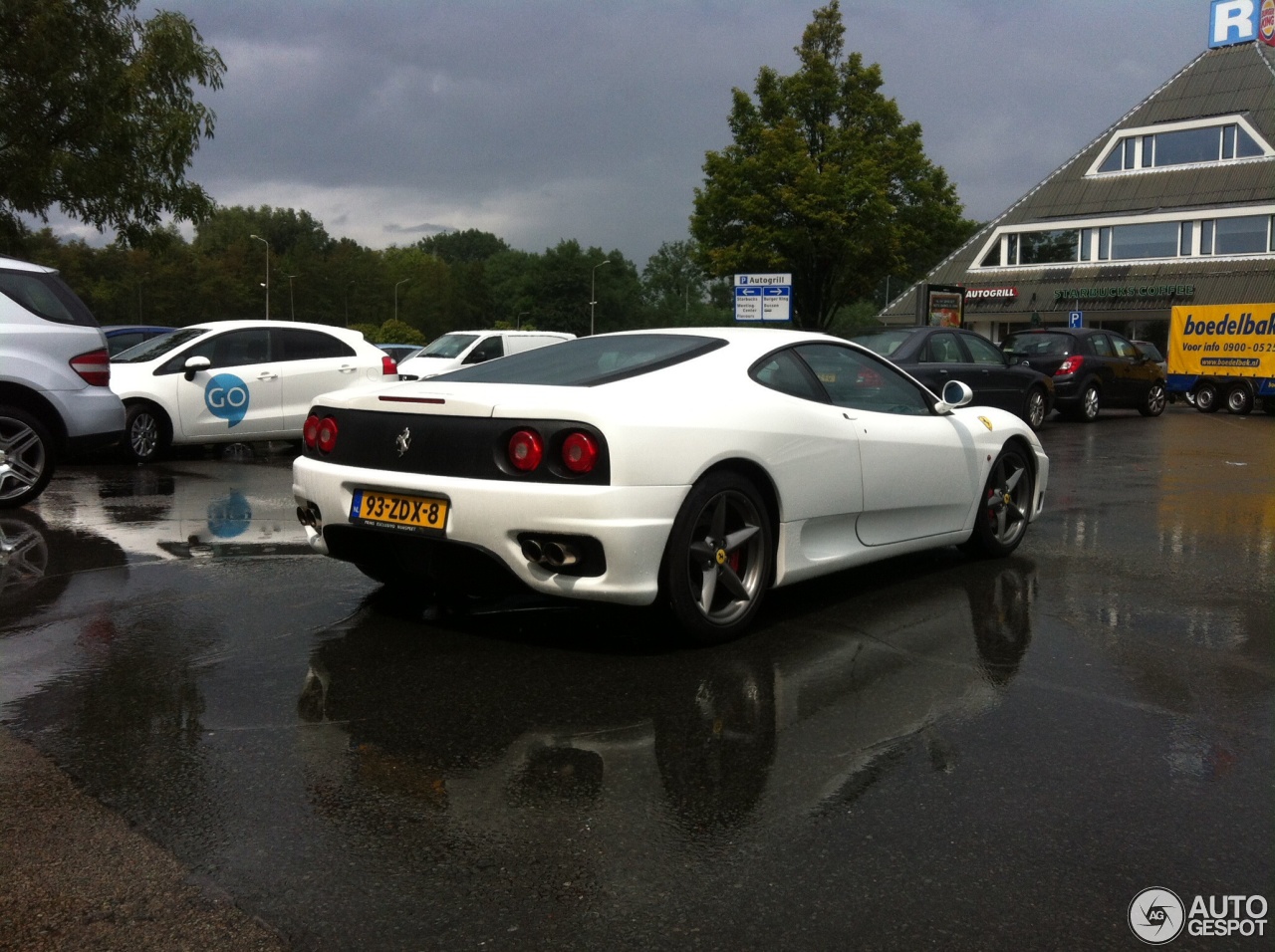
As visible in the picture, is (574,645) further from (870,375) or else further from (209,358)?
(209,358)

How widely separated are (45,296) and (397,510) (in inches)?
210

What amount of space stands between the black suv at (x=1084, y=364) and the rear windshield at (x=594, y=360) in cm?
1718

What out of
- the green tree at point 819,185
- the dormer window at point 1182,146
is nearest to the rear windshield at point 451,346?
the green tree at point 819,185

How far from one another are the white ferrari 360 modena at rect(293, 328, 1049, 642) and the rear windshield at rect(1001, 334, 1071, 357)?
1727cm

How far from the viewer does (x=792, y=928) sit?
267 centimetres

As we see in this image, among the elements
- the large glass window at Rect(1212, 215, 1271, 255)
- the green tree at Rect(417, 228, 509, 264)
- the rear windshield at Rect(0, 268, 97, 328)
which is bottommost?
the rear windshield at Rect(0, 268, 97, 328)

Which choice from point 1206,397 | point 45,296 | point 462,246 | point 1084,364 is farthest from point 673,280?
point 45,296

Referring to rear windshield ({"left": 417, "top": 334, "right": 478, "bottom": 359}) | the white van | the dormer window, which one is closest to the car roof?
the white van

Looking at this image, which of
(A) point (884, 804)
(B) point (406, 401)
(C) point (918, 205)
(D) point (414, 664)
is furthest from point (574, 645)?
(C) point (918, 205)

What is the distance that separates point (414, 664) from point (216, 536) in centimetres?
351

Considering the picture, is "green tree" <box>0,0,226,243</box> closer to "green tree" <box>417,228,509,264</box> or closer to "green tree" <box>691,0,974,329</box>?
"green tree" <box>691,0,974,329</box>

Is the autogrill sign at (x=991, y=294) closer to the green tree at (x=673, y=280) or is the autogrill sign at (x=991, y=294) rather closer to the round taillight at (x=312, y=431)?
the round taillight at (x=312, y=431)

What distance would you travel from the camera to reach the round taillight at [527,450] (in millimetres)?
4684

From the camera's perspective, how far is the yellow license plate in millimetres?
4824
